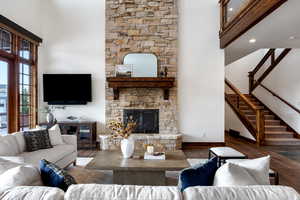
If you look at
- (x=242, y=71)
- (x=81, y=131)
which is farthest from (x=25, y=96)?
(x=242, y=71)

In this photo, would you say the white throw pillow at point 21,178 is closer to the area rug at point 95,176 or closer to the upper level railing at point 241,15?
the area rug at point 95,176

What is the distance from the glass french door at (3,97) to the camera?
4645 millimetres

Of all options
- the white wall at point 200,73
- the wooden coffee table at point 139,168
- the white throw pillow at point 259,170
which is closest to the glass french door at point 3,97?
the wooden coffee table at point 139,168

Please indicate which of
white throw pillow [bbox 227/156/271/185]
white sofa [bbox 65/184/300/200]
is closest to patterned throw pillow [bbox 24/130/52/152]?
white sofa [bbox 65/184/300/200]

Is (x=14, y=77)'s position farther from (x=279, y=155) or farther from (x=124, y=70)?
(x=279, y=155)

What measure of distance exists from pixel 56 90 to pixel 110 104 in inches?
60.7

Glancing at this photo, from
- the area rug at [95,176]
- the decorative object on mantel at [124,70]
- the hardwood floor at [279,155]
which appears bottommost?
the hardwood floor at [279,155]

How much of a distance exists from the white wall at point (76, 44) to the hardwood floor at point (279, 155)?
140 cm

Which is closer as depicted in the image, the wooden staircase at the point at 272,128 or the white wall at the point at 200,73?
the white wall at the point at 200,73

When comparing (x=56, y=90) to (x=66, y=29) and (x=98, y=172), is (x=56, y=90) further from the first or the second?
Result: (x=98, y=172)

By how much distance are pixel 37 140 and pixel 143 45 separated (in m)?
3.65

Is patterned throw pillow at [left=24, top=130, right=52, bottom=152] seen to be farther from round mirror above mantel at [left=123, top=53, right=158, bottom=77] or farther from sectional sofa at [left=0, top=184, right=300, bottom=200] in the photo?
round mirror above mantel at [left=123, top=53, right=158, bottom=77]

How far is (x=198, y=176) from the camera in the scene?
4.63ft

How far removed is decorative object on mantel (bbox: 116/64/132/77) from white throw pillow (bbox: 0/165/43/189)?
449cm
